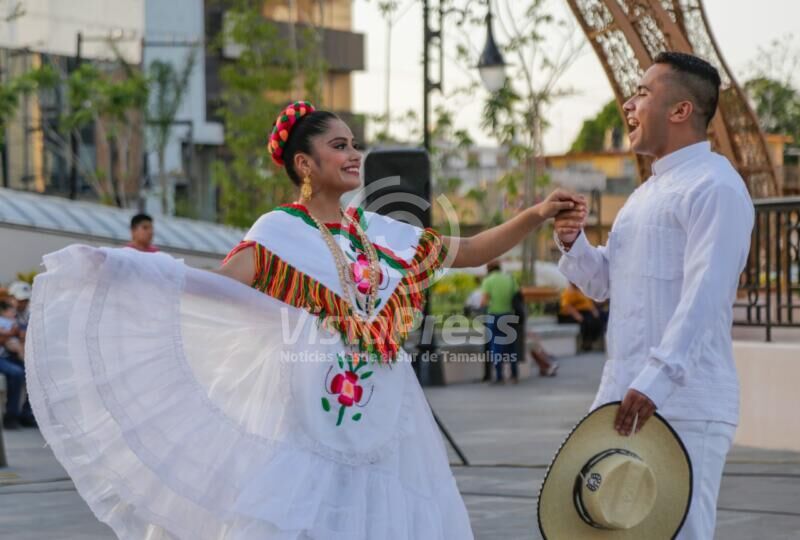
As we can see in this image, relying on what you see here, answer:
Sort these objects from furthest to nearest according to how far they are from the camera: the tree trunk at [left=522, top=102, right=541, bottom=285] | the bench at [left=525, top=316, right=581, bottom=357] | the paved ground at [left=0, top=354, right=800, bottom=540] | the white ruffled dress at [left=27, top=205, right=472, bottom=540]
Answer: the tree trunk at [left=522, top=102, right=541, bottom=285], the bench at [left=525, top=316, right=581, bottom=357], the paved ground at [left=0, top=354, right=800, bottom=540], the white ruffled dress at [left=27, top=205, right=472, bottom=540]

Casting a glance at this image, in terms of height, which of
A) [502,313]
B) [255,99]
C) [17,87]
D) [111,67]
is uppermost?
[111,67]

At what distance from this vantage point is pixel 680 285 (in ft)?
15.9

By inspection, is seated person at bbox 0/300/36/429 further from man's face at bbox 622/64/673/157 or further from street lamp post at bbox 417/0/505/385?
man's face at bbox 622/64/673/157

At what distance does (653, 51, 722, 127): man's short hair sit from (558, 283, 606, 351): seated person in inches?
954

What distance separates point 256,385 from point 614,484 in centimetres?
150

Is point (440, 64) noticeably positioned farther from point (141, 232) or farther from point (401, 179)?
point (141, 232)

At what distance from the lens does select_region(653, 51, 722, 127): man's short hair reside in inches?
197

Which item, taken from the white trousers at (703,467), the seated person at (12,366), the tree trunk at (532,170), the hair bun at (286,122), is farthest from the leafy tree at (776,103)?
the white trousers at (703,467)

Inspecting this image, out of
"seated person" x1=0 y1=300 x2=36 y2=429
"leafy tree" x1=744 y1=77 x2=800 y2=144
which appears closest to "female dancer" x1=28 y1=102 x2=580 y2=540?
"seated person" x1=0 y1=300 x2=36 y2=429

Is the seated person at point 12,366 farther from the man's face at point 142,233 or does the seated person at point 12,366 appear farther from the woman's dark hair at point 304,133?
the woman's dark hair at point 304,133

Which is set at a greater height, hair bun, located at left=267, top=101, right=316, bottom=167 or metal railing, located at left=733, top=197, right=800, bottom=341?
hair bun, located at left=267, top=101, right=316, bottom=167

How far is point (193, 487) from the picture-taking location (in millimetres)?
5312

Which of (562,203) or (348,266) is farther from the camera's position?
(348,266)

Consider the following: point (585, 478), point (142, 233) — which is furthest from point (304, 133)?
point (142, 233)
